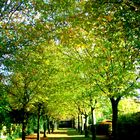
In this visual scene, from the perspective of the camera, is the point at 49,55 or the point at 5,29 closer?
the point at 5,29

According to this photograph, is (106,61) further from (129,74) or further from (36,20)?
(36,20)

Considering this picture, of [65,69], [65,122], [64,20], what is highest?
[64,20]

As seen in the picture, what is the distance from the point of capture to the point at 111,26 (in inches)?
467

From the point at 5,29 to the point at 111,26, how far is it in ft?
23.6

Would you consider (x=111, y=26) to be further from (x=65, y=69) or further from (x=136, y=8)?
(x=65, y=69)

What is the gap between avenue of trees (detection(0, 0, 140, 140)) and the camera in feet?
38.2

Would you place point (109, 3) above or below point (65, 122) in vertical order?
above

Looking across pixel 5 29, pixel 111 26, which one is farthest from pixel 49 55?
pixel 111 26

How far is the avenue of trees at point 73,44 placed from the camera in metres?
11.7

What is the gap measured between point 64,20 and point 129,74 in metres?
6.84

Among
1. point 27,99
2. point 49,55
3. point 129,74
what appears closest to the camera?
point 129,74

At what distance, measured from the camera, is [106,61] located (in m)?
18.6

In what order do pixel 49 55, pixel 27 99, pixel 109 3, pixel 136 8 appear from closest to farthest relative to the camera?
pixel 136 8 → pixel 109 3 → pixel 49 55 → pixel 27 99

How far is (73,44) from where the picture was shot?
65.3 feet
